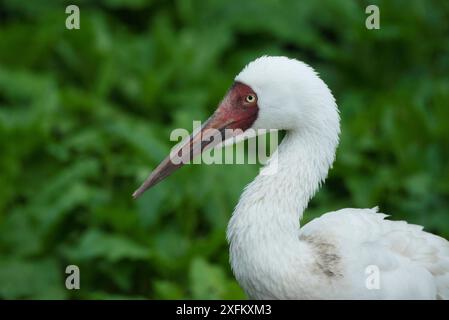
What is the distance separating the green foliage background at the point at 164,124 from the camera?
7539 mm

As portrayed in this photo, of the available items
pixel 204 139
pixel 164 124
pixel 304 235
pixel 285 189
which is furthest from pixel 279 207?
pixel 164 124

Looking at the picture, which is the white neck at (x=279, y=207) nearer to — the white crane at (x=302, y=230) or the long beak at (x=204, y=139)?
the white crane at (x=302, y=230)

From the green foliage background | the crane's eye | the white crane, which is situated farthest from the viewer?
the green foliage background

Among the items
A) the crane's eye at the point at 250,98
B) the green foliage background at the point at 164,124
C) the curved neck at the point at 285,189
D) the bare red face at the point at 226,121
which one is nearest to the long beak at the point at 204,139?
the bare red face at the point at 226,121

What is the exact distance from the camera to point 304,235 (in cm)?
522

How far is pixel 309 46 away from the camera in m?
10.1

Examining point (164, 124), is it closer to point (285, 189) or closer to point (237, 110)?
point (237, 110)

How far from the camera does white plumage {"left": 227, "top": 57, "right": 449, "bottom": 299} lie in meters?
4.95

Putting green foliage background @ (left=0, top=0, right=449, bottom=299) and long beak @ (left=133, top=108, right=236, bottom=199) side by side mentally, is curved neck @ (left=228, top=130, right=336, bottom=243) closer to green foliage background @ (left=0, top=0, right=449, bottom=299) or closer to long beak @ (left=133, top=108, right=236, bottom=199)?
long beak @ (left=133, top=108, right=236, bottom=199)

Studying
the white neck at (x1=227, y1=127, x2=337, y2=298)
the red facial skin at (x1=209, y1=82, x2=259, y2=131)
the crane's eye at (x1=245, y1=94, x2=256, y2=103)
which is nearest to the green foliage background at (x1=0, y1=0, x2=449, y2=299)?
the white neck at (x1=227, y1=127, x2=337, y2=298)
